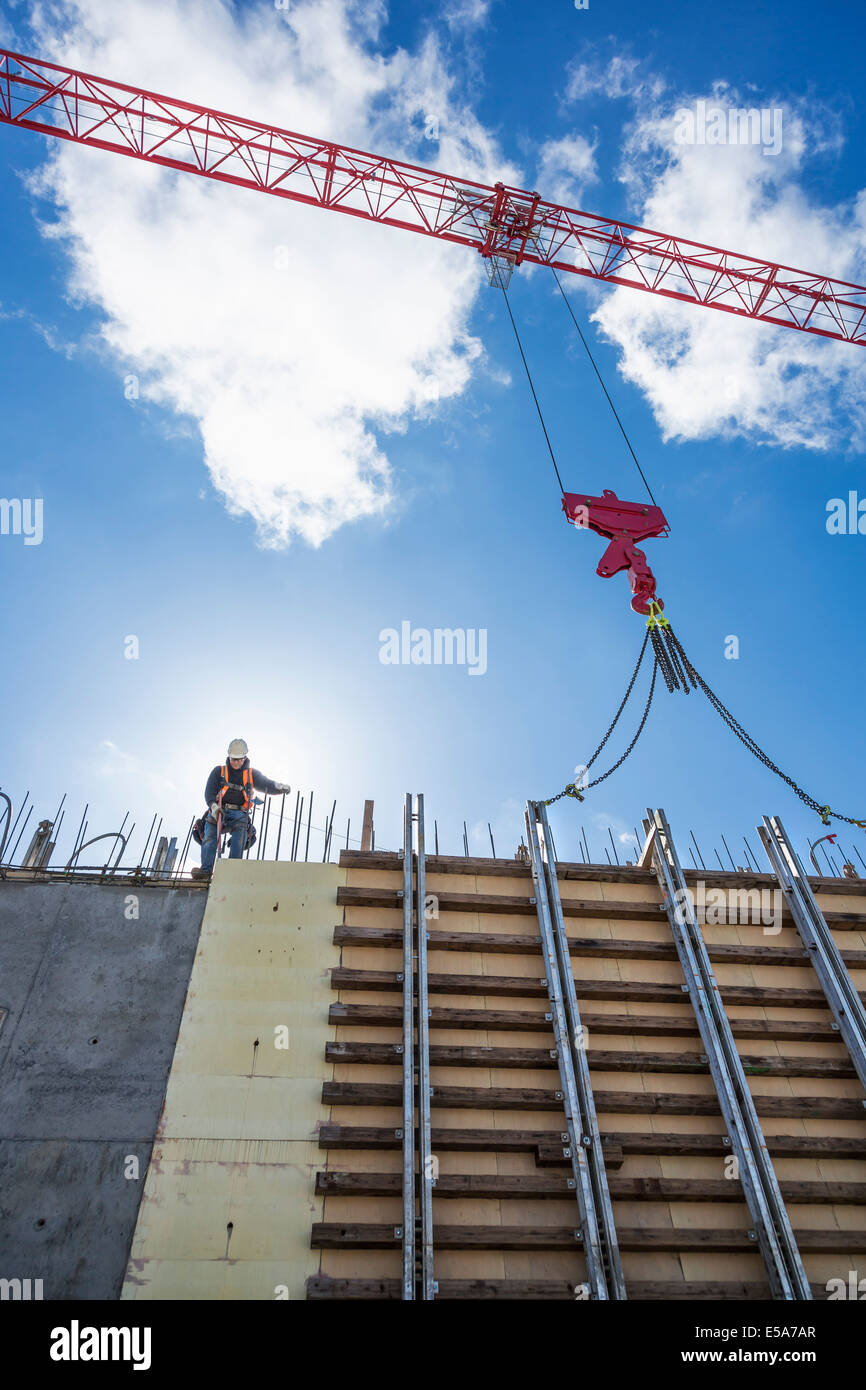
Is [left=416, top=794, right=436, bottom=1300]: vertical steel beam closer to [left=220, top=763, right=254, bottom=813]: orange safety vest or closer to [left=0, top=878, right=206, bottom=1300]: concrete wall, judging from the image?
[left=0, top=878, right=206, bottom=1300]: concrete wall

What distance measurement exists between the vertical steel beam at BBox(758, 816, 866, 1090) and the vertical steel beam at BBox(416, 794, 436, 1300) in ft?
18.4

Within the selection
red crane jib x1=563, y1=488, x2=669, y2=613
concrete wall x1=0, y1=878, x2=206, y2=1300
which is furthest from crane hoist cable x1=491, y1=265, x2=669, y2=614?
concrete wall x1=0, y1=878, x2=206, y2=1300

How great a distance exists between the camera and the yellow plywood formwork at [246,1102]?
8.52 meters

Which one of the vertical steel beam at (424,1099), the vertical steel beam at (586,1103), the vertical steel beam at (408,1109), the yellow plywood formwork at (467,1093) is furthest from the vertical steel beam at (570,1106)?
the vertical steel beam at (408,1109)

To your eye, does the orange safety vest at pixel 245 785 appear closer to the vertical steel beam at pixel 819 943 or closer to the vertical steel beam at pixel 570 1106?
the vertical steel beam at pixel 570 1106

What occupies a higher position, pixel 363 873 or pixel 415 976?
pixel 363 873

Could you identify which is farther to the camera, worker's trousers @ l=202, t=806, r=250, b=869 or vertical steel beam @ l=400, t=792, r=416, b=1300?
worker's trousers @ l=202, t=806, r=250, b=869

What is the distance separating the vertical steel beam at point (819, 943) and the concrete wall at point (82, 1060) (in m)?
8.82

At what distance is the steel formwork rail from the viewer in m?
8.77

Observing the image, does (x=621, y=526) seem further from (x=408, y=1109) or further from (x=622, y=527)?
(x=408, y=1109)

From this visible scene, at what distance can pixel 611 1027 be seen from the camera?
10570 millimetres
